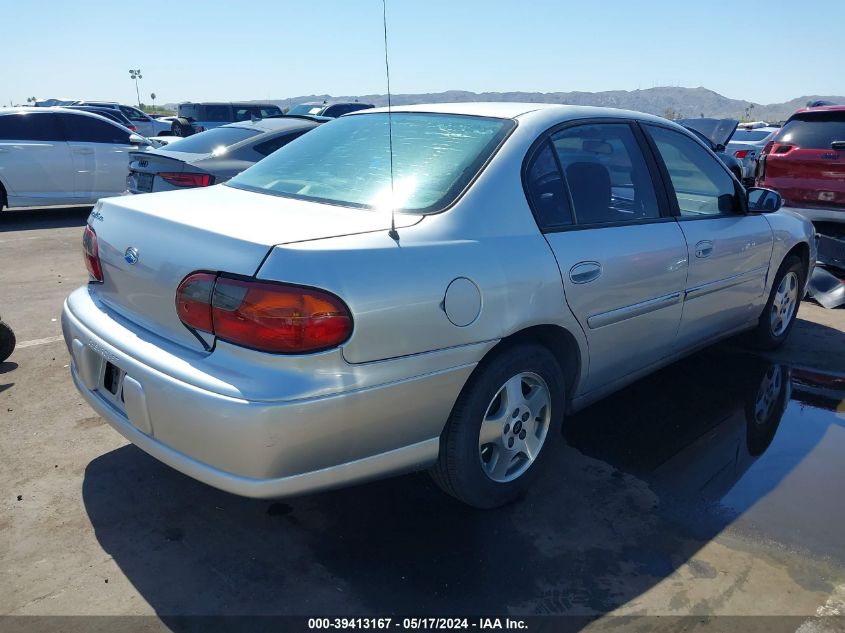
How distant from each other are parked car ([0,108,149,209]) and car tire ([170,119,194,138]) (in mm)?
10782

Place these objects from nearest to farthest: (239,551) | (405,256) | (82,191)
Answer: (405,256), (239,551), (82,191)

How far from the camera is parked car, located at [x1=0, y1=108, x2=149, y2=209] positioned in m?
9.74

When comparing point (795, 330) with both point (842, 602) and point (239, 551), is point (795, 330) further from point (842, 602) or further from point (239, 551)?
point (239, 551)

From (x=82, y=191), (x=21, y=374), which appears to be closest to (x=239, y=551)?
(x=21, y=374)

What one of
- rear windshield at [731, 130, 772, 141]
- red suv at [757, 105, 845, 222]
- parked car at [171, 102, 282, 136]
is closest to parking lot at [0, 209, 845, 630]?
red suv at [757, 105, 845, 222]

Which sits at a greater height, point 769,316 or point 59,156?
point 59,156

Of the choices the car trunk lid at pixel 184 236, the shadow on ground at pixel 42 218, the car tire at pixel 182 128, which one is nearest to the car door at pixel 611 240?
the car trunk lid at pixel 184 236

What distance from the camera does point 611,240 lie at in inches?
128

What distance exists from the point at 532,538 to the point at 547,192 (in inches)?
56.8

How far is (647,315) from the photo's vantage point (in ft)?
11.5

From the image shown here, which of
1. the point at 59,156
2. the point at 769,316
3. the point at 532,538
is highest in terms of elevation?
the point at 59,156

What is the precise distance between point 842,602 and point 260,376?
7.15 feet

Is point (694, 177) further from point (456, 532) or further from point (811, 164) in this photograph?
point (811, 164)

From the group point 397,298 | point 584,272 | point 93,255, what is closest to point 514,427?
point 584,272
